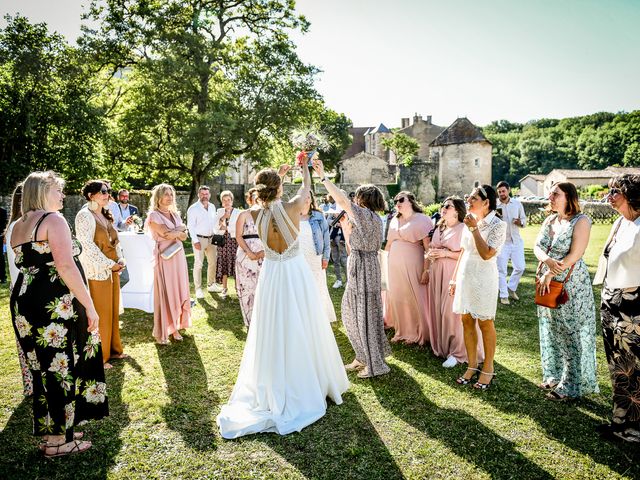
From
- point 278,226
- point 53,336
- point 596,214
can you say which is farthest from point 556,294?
point 596,214

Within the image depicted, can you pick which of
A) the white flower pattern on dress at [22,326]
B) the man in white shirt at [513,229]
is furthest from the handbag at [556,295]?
the man in white shirt at [513,229]

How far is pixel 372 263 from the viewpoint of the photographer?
5059 mm

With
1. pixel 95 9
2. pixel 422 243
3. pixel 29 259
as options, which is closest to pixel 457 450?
pixel 422 243

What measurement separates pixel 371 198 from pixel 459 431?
253 centimetres

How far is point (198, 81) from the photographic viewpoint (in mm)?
22812

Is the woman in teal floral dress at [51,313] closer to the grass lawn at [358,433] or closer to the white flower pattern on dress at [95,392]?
the white flower pattern on dress at [95,392]

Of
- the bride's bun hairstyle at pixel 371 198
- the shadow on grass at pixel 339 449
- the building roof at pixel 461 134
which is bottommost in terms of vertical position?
the shadow on grass at pixel 339 449

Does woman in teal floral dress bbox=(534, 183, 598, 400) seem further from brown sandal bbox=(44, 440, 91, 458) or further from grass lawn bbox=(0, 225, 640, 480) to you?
brown sandal bbox=(44, 440, 91, 458)

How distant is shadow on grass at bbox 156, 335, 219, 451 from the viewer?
3863 mm

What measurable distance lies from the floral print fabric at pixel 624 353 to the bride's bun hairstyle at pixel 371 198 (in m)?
2.32

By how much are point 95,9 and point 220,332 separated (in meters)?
22.1

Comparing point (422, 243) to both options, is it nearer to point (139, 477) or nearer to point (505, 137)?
point (139, 477)

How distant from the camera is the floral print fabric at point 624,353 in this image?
3516 millimetres

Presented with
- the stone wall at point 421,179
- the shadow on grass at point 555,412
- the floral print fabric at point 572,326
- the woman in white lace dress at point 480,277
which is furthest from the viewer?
the stone wall at point 421,179
